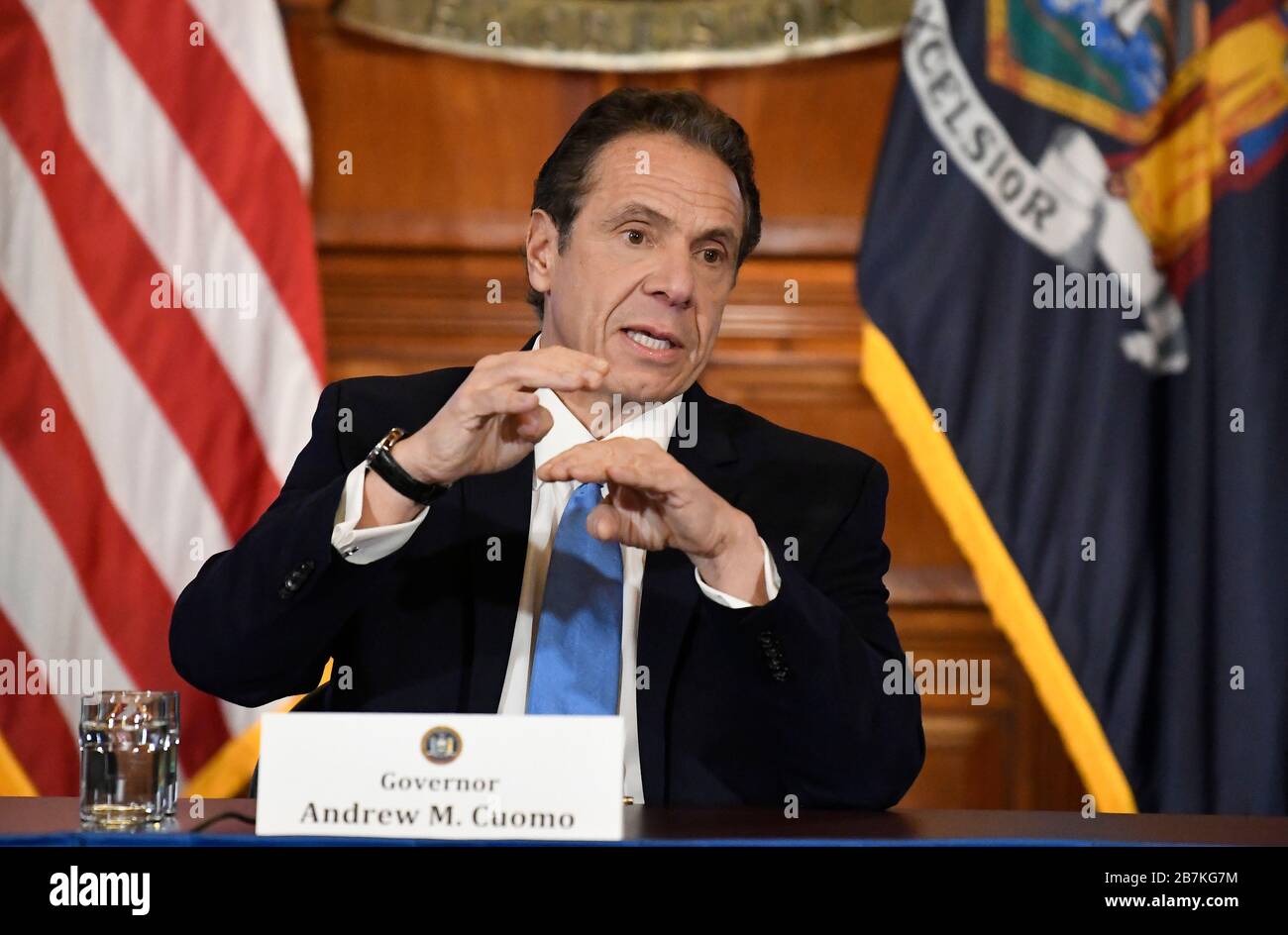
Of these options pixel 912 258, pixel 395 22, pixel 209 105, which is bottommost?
pixel 912 258

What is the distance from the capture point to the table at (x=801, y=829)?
997mm

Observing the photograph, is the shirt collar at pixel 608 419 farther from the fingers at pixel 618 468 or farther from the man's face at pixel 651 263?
the fingers at pixel 618 468

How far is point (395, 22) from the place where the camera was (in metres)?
2.94

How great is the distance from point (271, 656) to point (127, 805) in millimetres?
385

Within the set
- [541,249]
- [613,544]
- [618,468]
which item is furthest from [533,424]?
[541,249]

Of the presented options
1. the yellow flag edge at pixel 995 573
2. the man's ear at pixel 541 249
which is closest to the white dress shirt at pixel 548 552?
the man's ear at pixel 541 249

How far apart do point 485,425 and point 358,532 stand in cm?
17

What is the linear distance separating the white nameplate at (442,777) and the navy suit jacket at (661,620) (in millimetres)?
375

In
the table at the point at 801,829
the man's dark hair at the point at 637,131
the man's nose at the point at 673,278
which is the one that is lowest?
the table at the point at 801,829

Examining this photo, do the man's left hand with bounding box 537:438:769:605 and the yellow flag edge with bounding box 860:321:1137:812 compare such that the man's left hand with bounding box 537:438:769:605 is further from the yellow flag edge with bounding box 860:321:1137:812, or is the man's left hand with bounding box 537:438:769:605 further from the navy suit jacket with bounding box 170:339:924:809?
the yellow flag edge with bounding box 860:321:1137:812

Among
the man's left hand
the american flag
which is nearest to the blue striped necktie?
the man's left hand

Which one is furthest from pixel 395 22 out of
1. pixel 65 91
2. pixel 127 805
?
pixel 127 805
